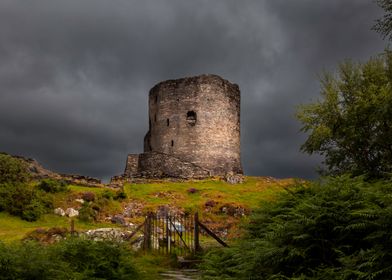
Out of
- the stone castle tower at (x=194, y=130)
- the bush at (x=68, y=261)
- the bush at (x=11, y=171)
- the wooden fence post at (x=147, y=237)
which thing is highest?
the stone castle tower at (x=194, y=130)

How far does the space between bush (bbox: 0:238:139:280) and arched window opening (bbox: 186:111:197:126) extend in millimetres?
31386

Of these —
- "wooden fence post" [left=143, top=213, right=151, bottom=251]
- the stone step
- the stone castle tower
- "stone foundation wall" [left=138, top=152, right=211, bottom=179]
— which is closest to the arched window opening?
the stone castle tower

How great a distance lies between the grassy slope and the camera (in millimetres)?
20453

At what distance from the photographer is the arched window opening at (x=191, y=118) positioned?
4147cm

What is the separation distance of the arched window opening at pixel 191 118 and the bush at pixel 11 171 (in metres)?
18.6

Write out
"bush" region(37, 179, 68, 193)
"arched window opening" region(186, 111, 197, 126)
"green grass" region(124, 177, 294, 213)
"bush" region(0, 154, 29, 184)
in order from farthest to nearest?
1. "arched window opening" region(186, 111, 197, 126)
2. "green grass" region(124, 177, 294, 213)
3. "bush" region(37, 179, 68, 193)
4. "bush" region(0, 154, 29, 184)

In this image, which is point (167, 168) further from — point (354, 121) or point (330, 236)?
point (330, 236)

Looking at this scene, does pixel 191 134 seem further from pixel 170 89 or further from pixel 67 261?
pixel 67 261

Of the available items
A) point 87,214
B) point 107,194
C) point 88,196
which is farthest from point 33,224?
point 107,194

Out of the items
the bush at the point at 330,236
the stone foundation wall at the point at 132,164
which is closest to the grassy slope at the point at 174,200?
the stone foundation wall at the point at 132,164

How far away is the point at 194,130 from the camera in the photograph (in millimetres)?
41188

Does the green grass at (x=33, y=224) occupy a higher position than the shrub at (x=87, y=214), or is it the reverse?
the shrub at (x=87, y=214)

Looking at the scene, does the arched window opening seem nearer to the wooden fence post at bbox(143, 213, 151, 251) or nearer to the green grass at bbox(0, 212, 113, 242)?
the green grass at bbox(0, 212, 113, 242)

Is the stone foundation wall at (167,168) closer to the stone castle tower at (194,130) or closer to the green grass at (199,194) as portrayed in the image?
the stone castle tower at (194,130)
